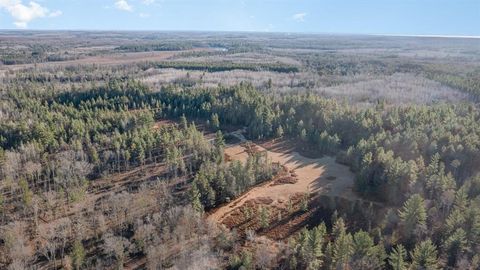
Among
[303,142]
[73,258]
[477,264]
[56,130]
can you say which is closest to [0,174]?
[56,130]

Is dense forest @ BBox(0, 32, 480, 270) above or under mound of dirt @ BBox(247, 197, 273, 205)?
above

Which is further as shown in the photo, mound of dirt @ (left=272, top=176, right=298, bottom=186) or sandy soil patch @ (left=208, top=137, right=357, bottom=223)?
mound of dirt @ (left=272, top=176, right=298, bottom=186)

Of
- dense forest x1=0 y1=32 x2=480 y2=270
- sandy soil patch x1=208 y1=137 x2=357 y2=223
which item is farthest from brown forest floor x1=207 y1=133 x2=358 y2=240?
dense forest x1=0 y1=32 x2=480 y2=270

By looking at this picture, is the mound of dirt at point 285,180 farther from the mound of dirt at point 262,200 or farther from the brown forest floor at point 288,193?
the mound of dirt at point 262,200

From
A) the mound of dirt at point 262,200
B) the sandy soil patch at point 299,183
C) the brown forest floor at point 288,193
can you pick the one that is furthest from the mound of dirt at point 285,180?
the mound of dirt at point 262,200

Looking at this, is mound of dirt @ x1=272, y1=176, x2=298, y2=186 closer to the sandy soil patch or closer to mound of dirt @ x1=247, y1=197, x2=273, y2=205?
the sandy soil patch

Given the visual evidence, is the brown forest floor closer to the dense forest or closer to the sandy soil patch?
the sandy soil patch

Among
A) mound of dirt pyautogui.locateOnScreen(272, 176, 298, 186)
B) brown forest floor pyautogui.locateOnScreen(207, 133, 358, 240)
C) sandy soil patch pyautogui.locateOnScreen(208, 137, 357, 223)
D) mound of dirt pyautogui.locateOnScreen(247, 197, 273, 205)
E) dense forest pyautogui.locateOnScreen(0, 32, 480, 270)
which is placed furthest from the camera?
mound of dirt pyautogui.locateOnScreen(272, 176, 298, 186)

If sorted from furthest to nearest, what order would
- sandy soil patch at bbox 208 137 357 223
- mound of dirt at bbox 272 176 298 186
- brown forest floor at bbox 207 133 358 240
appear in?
1. mound of dirt at bbox 272 176 298 186
2. sandy soil patch at bbox 208 137 357 223
3. brown forest floor at bbox 207 133 358 240

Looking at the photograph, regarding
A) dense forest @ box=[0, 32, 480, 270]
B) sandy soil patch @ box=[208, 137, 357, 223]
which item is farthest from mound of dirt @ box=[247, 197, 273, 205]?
dense forest @ box=[0, 32, 480, 270]
